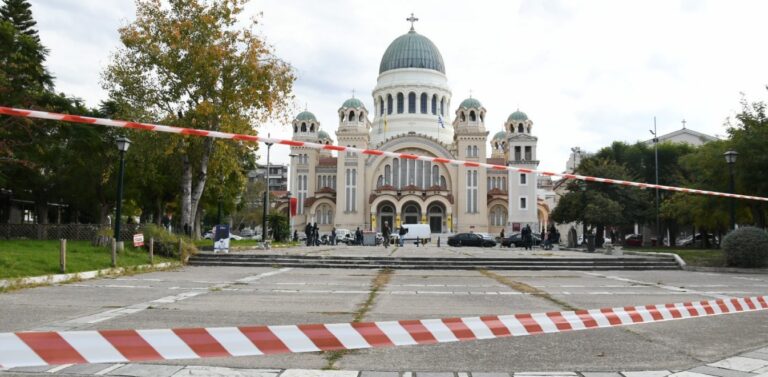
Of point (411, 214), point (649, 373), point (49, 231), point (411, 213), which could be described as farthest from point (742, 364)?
point (411, 213)

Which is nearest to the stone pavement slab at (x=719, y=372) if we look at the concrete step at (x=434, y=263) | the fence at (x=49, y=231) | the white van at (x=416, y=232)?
the concrete step at (x=434, y=263)

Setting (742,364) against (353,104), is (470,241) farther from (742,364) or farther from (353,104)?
(742,364)

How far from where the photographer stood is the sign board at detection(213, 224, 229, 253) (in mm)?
23734

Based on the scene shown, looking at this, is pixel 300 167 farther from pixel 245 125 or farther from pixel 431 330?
pixel 431 330

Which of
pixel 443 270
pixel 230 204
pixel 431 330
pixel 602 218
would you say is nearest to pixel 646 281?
pixel 443 270

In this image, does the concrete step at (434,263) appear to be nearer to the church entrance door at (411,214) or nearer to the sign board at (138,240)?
the sign board at (138,240)

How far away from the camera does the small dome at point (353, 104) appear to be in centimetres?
7731

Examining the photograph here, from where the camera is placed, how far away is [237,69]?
85.5ft

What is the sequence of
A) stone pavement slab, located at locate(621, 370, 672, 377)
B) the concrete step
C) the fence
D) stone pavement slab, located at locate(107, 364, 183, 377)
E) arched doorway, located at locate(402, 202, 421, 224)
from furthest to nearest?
1. arched doorway, located at locate(402, 202, 421, 224)
2. the fence
3. the concrete step
4. stone pavement slab, located at locate(621, 370, 672, 377)
5. stone pavement slab, located at locate(107, 364, 183, 377)

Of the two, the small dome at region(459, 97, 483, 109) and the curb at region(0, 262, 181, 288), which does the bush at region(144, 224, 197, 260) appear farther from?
the small dome at region(459, 97, 483, 109)

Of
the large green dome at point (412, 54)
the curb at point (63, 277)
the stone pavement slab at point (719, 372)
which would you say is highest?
the large green dome at point (412, 54)

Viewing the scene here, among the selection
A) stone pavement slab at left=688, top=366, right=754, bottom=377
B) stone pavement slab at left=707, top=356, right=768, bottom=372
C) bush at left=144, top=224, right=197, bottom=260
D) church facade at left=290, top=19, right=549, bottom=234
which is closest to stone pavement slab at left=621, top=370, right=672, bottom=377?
stone pavement slab at left=688, top=366, right=754, bottom=377

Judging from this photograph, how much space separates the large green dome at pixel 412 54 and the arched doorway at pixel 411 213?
65.5ft

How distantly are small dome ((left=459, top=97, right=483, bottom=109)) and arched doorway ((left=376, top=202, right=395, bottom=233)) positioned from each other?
17.2 metres
